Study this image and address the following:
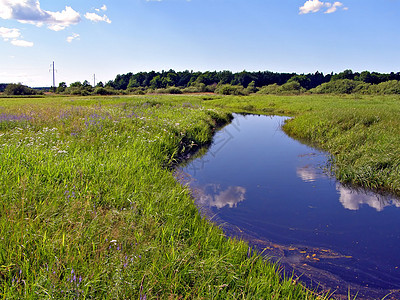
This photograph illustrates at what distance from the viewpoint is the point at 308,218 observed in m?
6.26

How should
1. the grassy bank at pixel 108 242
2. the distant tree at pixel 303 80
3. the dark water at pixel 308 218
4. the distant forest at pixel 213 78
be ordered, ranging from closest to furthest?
1. the grassy bank at pixel 108 242
2. the dark water at pixel 308 218
3. the distant forest at pixel 213 78
4. the distant tree at pixel 303 80

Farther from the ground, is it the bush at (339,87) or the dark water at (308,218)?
the bush at (339,87)

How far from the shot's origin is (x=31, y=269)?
9.21 feet

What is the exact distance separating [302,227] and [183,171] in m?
4.45

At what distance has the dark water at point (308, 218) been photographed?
14.7 ft

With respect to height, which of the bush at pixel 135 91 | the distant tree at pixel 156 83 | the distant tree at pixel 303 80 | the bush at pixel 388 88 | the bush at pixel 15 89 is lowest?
the bush at pixel 15 89

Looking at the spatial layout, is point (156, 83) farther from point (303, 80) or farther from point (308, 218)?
point (308, 218)

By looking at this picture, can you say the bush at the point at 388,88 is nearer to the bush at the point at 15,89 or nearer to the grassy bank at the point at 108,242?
the grassy bank at the point at 108,242

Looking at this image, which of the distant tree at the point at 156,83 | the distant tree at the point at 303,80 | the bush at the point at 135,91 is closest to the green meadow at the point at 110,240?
the bush at the point at 135,91

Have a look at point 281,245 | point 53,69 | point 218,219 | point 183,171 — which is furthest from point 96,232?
point 53,69

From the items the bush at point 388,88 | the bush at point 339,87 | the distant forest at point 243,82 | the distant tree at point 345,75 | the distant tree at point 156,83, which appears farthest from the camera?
the distant tree at point 156,83

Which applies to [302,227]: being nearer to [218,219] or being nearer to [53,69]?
[218,219]

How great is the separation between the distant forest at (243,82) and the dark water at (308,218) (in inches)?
2387

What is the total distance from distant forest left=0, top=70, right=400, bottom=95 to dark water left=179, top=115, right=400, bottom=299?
60625 mm
